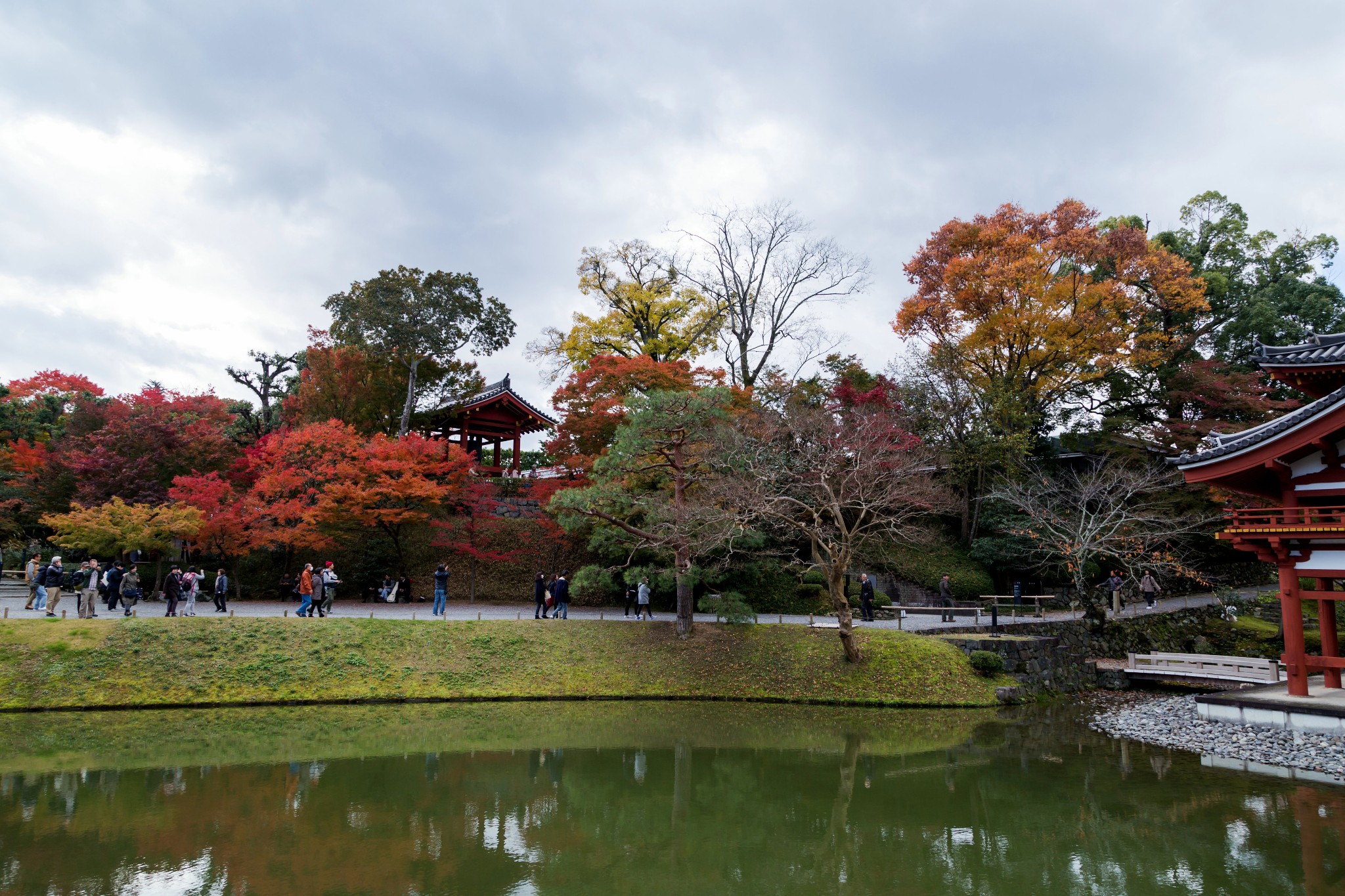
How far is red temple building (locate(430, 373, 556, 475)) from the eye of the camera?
31.8 meters

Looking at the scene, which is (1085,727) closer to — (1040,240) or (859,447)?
(859,447)

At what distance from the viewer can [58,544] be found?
20.3 m

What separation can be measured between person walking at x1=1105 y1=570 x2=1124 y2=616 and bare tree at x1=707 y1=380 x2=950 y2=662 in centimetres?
543

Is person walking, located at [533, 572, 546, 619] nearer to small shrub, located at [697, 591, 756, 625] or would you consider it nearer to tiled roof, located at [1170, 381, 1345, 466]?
small shrub, located at [697, 591, 756, 625]

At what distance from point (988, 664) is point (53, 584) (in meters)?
22.8

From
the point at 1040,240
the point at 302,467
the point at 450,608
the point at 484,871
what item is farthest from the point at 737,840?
the point at 1040,240

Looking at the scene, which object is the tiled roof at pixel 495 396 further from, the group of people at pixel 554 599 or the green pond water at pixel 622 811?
the green pond water at pixel 622 811

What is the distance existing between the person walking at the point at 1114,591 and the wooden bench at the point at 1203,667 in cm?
304

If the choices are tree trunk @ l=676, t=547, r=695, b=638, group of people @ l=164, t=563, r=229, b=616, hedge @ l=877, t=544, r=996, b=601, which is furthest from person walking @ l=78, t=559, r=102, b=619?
hedge @ l=877, t=544, r=996, b=601

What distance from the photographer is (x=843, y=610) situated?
59.7 ft

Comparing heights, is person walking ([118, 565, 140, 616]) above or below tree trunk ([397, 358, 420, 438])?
below

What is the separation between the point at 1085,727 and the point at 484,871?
1306 centimetres

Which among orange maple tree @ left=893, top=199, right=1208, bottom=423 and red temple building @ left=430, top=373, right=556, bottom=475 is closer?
orange maple tree @ left=893, top=199, right=1208, bottom=423

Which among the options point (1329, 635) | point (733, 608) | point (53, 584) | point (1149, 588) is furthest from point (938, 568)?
point (53, 584)
